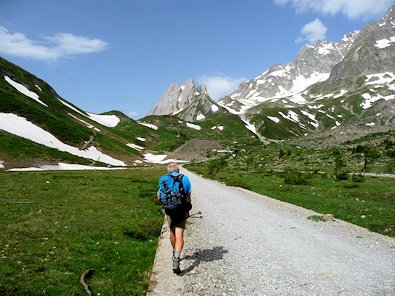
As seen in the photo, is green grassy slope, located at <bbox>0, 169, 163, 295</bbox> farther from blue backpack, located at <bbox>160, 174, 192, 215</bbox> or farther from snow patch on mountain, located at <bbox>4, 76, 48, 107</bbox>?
snow patch on mountain, located at <bbox>4, 76, 48, 107</bbox>

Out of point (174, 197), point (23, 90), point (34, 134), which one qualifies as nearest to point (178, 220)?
point (174, 197)

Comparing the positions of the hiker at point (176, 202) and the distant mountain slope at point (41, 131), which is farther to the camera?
the distant mountain slope at point (41, 131)

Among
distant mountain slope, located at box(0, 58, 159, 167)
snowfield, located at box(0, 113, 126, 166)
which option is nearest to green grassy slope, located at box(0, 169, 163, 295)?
distant mountain slope, located at box(0, 58, 159, 167)

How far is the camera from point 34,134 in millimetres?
97625

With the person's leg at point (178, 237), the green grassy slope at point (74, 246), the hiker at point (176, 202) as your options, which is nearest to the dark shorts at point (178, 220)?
the hiker at point (176, 202)

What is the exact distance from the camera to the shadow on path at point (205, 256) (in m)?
13.8

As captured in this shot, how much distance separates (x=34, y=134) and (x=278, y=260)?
97.9 meters

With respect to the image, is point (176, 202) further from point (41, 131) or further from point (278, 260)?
point (41, 131)

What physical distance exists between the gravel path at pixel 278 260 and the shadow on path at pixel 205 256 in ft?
0.12

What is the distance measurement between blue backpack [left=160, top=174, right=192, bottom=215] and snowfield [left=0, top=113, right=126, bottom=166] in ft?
296

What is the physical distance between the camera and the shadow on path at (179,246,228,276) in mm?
13757

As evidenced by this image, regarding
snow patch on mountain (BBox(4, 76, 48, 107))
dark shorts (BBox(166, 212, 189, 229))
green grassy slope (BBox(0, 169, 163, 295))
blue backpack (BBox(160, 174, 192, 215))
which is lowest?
green grassy slope (BBox(0, 169, 163, 295))

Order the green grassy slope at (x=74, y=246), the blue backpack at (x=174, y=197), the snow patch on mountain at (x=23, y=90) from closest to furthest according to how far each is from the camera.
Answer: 1. the green grassy slope at (x=74, y=246)
2. the blue backpack at (x=174, y=197)
3. the snow patch on mountain at (x=23, y=90)

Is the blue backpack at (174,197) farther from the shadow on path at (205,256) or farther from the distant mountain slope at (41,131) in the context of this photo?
the distant mountain slope at (41,131)
